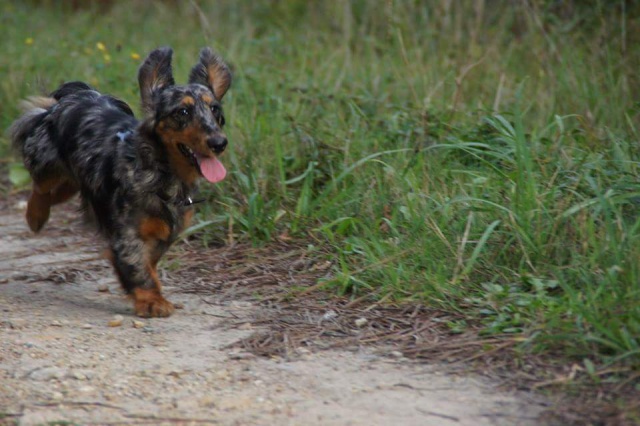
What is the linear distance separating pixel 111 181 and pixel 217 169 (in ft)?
1.86

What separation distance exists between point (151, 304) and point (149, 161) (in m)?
0.67

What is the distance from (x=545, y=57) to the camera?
657cm

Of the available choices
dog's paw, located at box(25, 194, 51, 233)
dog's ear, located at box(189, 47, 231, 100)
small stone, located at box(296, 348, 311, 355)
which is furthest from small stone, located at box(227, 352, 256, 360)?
dog's paw, located at box(25, 194, 51, 233)

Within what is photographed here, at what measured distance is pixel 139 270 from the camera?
4.09 m

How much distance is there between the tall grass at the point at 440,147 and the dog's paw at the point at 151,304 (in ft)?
2.63

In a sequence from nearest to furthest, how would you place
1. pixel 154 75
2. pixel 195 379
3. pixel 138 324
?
pixel 195 379 → pixel 138 324 → pixel 154 75

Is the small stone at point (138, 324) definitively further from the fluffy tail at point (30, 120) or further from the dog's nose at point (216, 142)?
the fluffy tail at point (30, 120)

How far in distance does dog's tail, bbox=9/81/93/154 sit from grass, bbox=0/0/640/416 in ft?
1.44

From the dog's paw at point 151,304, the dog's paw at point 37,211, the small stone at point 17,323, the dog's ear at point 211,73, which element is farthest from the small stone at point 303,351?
the dog's paw at point 37,211

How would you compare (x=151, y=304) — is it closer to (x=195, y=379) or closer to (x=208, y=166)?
(x=208, y=166)

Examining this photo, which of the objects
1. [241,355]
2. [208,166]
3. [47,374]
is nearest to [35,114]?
[208,166]

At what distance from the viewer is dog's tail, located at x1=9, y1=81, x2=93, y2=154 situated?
4.91 m

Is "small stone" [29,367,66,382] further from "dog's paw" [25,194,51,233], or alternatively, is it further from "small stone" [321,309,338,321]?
"dog's paw" [25,194,51,233]

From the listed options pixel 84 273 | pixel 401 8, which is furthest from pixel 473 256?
pixel 401 8
